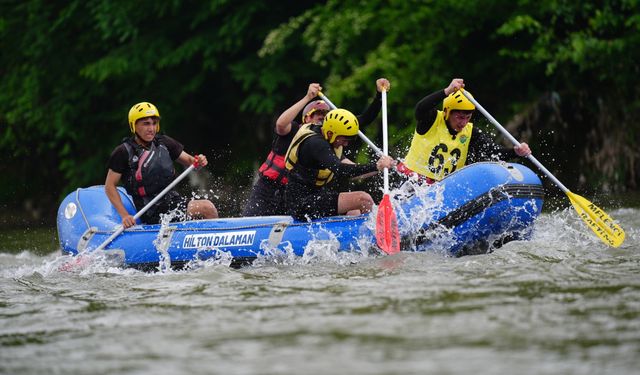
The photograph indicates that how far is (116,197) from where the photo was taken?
9.94m

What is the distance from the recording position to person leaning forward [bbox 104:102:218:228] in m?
9.86

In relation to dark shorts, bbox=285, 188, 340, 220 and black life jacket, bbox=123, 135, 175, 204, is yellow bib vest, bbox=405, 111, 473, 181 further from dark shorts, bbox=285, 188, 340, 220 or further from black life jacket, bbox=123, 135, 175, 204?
black life jacket, bbox=123, 135, 175, 204

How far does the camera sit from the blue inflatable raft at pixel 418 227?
346 inches

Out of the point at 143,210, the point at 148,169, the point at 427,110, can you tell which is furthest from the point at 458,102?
the point at 143,210

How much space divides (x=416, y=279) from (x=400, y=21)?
332 inches

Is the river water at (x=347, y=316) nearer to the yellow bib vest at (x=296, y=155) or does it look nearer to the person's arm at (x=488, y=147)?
the yellow bib vest at (x=296, y=155)

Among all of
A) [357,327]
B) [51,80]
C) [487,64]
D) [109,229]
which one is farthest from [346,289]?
[51,80]

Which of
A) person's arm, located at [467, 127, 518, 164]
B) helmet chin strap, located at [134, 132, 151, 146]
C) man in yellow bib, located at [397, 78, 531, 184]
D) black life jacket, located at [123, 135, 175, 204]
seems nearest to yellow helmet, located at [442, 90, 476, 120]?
man in yellow bib, located at [397, 78, 531, 184]

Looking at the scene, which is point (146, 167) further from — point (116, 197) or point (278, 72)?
point (278, 72)

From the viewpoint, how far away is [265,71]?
17.6 metres

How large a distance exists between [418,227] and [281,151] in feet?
6.21

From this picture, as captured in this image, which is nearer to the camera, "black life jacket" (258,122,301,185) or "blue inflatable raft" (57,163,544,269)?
"blue inflatable raft" (57,163,544,269)

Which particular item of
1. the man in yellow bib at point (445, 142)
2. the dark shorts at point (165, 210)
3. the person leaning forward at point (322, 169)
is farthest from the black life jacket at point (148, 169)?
the man in yellow bib at point (445, 142)

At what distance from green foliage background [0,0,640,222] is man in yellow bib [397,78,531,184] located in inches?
185
